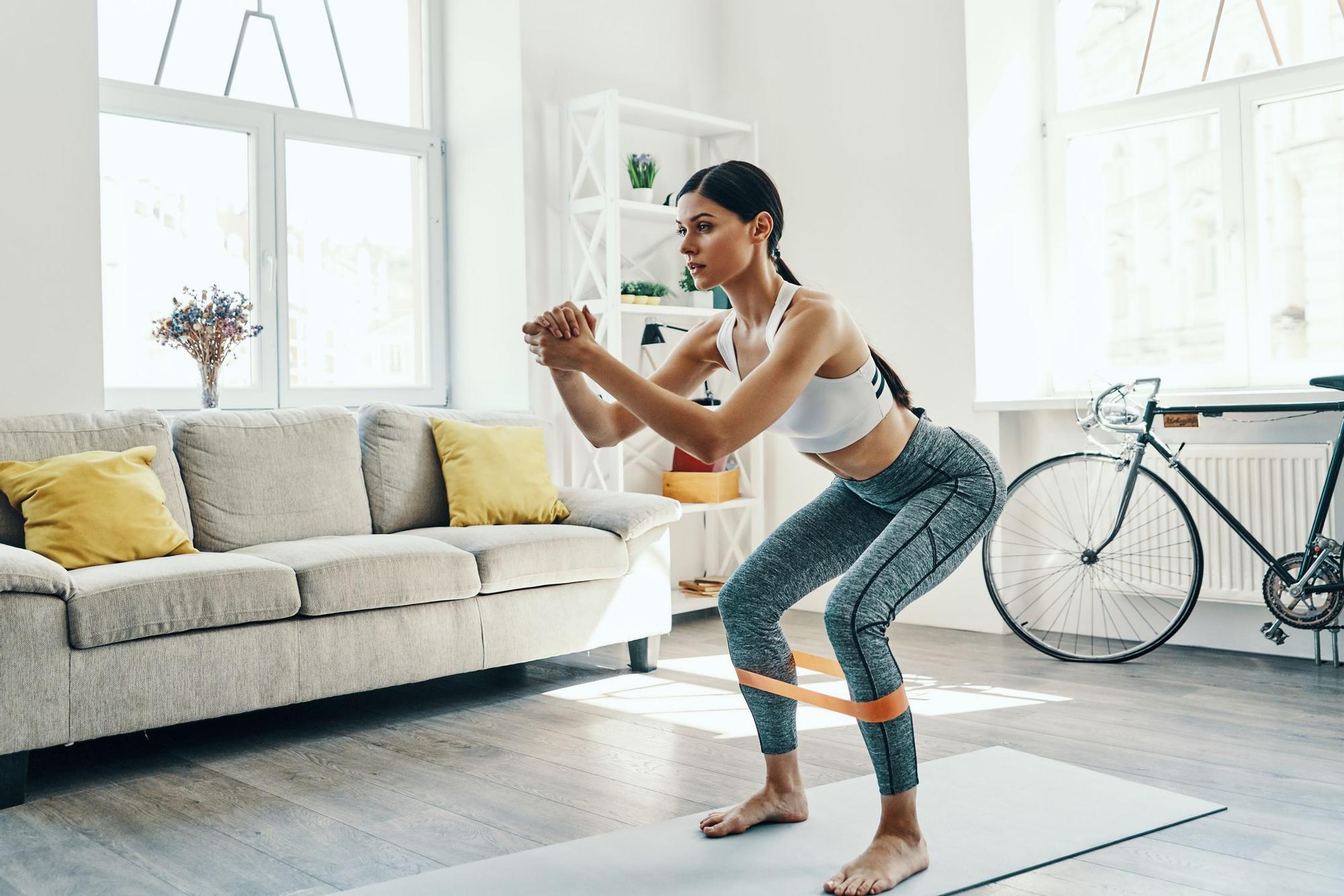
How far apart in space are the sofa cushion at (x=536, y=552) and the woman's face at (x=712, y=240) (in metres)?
1.64

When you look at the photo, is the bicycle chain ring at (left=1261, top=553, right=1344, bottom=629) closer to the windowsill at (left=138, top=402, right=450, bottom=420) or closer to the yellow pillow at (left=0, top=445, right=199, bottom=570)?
the windowsill at (left=138, top=402, right=450, bottom=420)

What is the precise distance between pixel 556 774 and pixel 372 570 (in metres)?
0.84

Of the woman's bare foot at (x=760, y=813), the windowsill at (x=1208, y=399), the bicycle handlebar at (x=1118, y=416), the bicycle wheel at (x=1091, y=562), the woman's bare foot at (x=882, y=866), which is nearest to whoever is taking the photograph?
the woman's bare foot at (x=882, y=866)

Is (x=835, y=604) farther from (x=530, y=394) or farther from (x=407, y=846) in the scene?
(x=530, y=394)

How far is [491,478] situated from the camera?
4.03 meters

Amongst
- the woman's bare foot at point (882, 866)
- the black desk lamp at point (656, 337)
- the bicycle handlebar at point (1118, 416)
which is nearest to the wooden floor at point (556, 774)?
the woman's bare foot at point (882, 866)

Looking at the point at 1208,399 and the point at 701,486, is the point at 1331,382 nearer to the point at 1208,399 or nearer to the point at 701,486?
the point at 1208,399

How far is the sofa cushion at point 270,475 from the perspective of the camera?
143 inches

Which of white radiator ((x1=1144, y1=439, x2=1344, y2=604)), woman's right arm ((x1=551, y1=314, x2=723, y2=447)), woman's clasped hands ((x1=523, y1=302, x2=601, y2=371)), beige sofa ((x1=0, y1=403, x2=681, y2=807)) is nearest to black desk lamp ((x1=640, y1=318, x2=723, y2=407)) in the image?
beige sofa ((x1=0, y1=403, x2=681, y2=807))

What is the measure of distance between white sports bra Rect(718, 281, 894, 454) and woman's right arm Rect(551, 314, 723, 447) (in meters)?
0.23

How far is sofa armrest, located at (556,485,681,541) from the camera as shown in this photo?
394 centimetres

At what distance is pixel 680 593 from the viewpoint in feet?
16.7

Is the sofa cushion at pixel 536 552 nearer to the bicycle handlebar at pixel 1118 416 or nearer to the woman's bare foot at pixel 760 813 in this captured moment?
the woman's bare foot at pixel 760 813

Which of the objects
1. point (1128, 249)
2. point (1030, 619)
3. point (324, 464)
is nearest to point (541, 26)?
point (324, 464)
